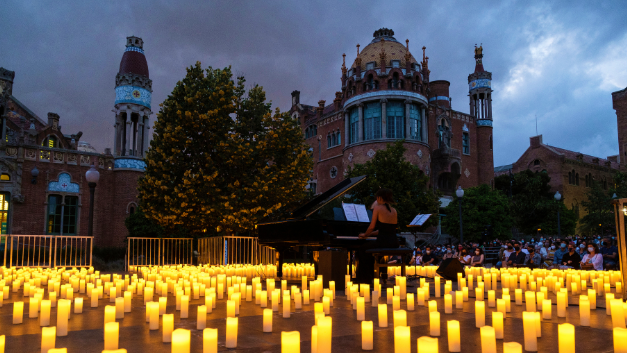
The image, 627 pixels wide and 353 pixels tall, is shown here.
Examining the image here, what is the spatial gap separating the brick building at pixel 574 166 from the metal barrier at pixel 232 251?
46988mm

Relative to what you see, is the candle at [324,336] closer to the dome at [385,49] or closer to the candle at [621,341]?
the candle at [621,341]

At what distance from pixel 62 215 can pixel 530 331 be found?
107 feet

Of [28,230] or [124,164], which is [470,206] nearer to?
[124,164]

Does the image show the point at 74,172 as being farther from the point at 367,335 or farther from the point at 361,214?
the point at 367,335

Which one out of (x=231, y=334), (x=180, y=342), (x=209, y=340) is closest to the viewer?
(x=180, y=342)

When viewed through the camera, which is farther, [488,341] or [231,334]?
[231,334]

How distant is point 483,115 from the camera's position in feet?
156

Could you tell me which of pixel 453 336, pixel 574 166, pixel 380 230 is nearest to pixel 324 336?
pixel 453 336

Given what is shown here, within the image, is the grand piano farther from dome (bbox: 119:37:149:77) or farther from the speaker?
dome (bbox: 119:37:149:77)

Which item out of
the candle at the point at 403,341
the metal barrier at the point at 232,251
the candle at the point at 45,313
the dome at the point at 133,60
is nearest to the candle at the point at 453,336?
the candle at the point at 403,341

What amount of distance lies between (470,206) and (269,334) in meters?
33.8

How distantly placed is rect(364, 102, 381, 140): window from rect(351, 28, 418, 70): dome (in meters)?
4.01

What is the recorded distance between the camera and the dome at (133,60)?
33.7 metres

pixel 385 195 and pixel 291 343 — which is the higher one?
pixel 385 195
